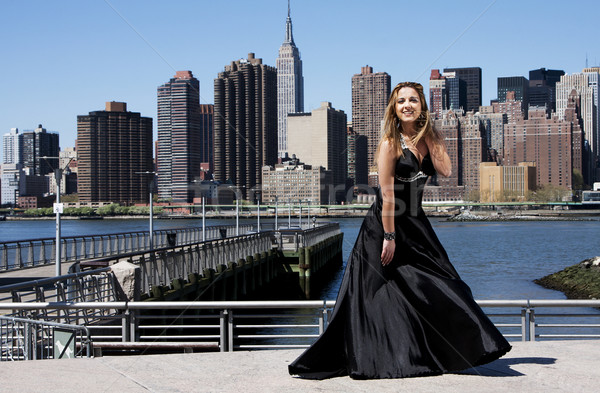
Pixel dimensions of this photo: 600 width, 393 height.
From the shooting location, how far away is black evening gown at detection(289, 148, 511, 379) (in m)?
6.04

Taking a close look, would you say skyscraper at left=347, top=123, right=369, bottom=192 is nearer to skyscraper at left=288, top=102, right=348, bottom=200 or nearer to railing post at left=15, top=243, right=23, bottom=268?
skyscraper at left=288, top=102, right=348, bottom=200

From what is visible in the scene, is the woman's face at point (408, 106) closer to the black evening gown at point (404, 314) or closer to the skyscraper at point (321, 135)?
the black evening gown at point (404, 314)

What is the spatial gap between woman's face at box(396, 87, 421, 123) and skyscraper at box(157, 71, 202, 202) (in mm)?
125638

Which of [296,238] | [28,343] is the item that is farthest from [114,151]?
[28,343]

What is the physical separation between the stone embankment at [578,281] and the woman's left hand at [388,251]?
30048 millimetres

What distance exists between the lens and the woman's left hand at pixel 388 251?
617cm

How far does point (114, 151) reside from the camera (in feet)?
452

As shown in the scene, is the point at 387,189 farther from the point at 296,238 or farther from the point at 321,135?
the point at 321,135

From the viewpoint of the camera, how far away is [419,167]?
6402 mm

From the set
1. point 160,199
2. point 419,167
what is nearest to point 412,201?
point 419,167

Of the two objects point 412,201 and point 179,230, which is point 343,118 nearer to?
point 179,230

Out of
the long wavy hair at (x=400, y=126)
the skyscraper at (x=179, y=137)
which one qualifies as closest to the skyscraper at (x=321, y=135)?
the skyscraper at (x=179, y=137)

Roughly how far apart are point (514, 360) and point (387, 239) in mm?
1989

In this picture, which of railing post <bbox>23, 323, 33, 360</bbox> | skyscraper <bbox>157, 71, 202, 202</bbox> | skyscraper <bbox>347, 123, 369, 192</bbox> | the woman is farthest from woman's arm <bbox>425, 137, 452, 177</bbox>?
skyscraper <bbox>347, 123, 369, 192</bbox>
